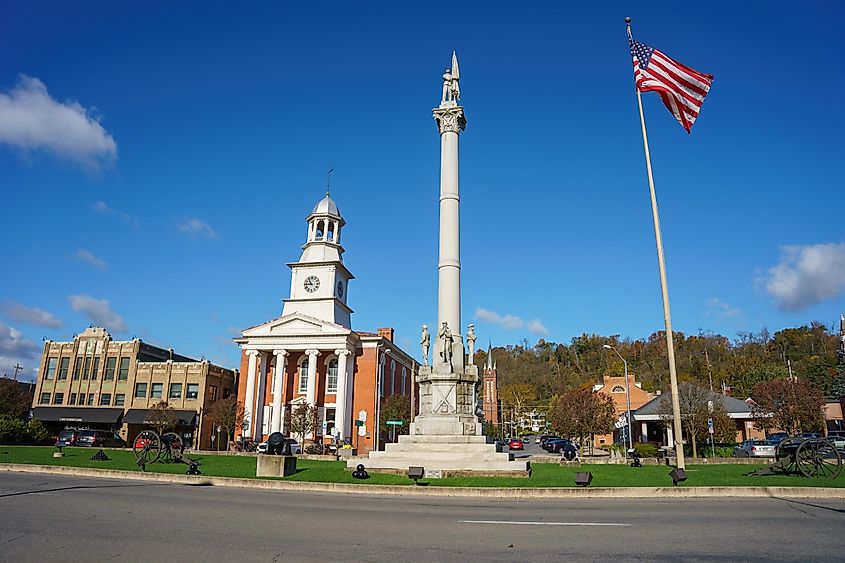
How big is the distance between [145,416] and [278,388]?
14.3 m

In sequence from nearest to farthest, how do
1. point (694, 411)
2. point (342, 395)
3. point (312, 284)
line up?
point (694, 411) → point (342, 395) → point (312, 284)

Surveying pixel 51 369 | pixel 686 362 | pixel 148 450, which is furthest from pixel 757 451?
pixel 686 362

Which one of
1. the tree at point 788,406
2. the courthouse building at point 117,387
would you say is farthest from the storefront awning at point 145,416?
the tree at point 788,406

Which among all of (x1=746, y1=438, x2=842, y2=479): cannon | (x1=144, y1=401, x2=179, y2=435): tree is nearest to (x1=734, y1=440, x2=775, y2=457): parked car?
(x1=746, y1=438, x2=842, y2=479): cannon

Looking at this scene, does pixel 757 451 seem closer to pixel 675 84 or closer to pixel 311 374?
pixel 675 84

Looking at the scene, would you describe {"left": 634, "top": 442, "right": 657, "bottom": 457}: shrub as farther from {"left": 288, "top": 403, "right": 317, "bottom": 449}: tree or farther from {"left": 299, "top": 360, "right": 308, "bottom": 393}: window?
{"left": 299, "top": 360, "right": 308, "bottom": 393}: window

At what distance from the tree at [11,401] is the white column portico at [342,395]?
28303mm

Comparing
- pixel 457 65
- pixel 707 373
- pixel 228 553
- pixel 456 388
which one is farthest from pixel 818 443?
pixel 707 373

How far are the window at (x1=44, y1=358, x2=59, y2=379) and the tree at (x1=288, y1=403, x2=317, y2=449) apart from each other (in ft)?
94.6

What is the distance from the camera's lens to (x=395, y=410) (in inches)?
2106

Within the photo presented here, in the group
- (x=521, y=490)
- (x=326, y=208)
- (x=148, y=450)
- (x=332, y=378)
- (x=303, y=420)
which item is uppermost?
(x=326, y=208)

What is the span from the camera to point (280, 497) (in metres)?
15.4

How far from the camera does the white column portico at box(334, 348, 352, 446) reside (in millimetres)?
50219

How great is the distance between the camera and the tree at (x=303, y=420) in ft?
147
